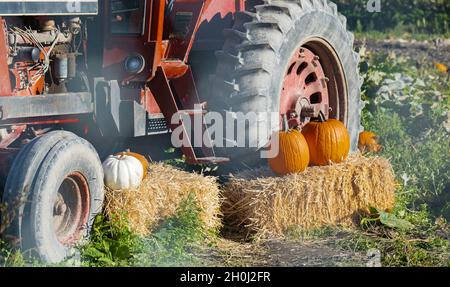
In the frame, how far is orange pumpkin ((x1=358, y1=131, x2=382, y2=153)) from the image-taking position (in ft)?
32.0

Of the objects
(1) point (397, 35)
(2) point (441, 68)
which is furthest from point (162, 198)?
(1) point (397, 35)

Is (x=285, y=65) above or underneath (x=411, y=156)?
above

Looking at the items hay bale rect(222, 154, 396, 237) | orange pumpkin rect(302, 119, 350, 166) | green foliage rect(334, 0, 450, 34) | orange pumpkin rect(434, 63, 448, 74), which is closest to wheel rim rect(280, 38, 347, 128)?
Result: orange pumpkin rect(302, 119, 350, 166)

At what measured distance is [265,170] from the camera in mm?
7801

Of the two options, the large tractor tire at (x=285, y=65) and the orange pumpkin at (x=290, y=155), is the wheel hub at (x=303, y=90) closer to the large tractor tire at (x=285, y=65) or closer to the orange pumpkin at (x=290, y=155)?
the large tractor tire at (x=285, y=65)

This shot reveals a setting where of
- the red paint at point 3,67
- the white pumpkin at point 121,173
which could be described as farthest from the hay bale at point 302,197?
the red paint at point 3,67

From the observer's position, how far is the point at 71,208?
6.56m

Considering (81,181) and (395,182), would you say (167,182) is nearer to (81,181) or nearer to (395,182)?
(81,181)

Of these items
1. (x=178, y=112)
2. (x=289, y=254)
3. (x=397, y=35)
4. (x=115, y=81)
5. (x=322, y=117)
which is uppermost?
(x=397, y=35)

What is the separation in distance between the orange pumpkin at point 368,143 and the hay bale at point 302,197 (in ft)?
5.12

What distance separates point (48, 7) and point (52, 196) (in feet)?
4.48

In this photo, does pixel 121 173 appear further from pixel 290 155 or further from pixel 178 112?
pixel 290 155

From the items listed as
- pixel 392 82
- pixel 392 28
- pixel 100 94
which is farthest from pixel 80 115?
pixel 392 28

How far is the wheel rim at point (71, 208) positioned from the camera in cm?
642
